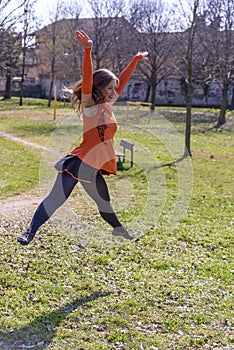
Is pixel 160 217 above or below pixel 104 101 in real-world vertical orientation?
below

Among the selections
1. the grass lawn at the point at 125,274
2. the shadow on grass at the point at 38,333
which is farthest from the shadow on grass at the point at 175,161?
the shadow on grass at the point at 38,333

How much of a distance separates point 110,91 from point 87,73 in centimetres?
41

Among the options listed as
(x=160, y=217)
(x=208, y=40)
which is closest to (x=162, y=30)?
(x=208, y=40)

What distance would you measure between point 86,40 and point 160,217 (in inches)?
173

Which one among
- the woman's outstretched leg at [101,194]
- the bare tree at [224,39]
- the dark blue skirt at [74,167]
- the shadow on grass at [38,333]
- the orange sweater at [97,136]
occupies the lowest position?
the shadow on grass at [38,333]

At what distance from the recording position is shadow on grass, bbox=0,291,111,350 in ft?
12.8

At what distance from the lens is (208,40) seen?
28.4 metres

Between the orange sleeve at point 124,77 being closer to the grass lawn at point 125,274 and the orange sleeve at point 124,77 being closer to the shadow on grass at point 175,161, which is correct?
the grass lawn at point 125,274

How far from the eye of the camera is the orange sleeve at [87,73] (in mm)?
4432

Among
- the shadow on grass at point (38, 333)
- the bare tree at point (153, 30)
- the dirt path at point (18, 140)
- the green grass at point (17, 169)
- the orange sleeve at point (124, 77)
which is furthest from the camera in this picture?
the bare tree at point (153, 30)

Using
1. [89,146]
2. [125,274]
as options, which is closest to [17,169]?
[125,274]

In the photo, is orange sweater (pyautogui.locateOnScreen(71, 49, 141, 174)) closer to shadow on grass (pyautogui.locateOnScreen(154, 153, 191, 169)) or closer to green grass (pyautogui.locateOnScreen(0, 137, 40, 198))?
green grass (pyautogui.locateOnScreen(0, 137, 40, 198))

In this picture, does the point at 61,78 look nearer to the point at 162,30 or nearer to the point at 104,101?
the point at 162,30

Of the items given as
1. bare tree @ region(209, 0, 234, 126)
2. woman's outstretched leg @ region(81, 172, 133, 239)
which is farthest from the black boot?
bare tree @ region(209, 0, 234, 126)
